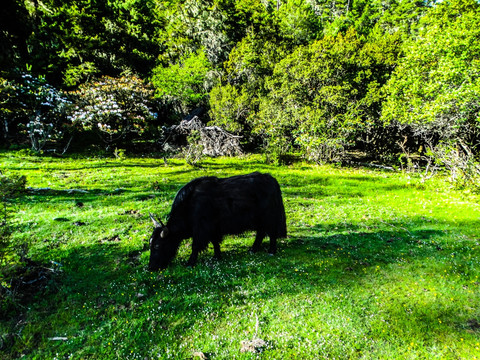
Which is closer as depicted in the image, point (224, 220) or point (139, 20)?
point (224, 220)

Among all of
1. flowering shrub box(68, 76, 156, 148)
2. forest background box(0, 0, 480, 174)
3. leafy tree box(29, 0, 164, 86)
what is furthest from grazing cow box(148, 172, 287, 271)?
leafy tree box(29, 0, 164, 86)

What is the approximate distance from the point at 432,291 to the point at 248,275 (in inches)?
198

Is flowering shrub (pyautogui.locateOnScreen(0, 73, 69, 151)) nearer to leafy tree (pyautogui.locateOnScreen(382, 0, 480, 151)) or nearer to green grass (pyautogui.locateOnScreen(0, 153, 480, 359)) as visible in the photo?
green grass (pyautogui.locateOnScreen(0, 153, 480, 359))

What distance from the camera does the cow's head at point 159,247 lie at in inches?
296

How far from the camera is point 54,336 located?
5246mm

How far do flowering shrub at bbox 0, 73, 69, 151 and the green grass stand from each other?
13938 mm

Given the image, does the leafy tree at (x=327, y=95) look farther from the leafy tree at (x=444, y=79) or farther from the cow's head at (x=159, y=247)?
the cow's head at (x=159, y=247)

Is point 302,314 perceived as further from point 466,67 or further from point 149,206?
point 466,67

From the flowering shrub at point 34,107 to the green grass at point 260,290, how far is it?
1394 cm

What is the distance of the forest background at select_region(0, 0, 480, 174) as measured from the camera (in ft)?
67.7

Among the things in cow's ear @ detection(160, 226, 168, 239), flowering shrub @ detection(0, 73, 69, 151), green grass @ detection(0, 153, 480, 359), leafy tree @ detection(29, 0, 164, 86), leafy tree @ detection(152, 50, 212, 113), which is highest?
leafy tree @ detection(29, 0, 164, 86)

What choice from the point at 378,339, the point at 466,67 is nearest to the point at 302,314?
the point at 378,339

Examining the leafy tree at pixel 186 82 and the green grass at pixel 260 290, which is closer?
the green grass at pixel 260 290

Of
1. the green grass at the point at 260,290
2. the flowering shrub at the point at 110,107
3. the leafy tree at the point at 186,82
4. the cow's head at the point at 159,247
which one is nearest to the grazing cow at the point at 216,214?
the cow's head at the point at 159,247
